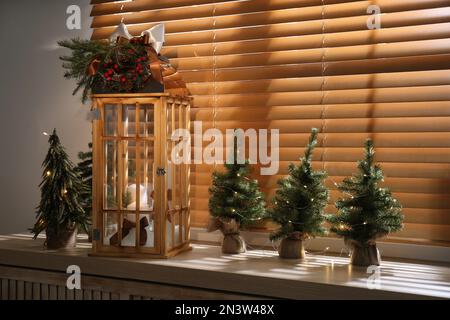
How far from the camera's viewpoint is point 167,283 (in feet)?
6.33

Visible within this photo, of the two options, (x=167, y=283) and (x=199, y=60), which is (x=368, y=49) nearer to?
(x=199, y=60)

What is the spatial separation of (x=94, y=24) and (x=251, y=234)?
113 cm

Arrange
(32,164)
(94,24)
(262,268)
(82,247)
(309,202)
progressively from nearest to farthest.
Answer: (262,268) < (309,202) < (82,247) < (94,24) < (32,164)

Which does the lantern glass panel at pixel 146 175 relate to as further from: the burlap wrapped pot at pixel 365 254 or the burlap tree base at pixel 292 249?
the burlap wrapped pot at pixel 365 254

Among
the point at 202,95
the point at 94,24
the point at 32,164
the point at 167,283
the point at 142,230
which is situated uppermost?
the point at 94,24

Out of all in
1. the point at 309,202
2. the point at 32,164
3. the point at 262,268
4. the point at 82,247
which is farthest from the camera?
the point at 32,164

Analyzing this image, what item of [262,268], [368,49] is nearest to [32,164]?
[262,268]

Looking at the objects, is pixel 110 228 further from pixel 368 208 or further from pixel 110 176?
pixel 368 208

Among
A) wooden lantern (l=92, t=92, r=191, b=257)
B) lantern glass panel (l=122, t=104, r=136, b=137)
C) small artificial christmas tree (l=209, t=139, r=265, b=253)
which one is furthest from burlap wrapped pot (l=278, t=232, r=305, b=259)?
lantern glass panel (l=122, t=104, r=136, b=137)

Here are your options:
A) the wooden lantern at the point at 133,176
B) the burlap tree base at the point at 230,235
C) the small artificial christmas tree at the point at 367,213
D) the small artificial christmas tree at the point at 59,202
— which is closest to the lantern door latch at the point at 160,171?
the wooden lantern at the point at 133,176

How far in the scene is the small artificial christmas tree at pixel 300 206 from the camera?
201 centimetres

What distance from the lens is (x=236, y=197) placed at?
2.10m

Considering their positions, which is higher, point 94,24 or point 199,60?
point 94,24

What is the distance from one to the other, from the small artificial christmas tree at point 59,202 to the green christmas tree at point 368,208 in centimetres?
95
